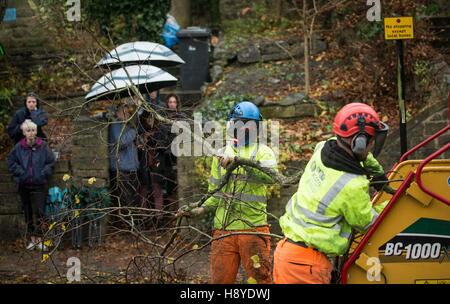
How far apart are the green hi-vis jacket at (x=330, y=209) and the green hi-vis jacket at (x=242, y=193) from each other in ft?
4.60

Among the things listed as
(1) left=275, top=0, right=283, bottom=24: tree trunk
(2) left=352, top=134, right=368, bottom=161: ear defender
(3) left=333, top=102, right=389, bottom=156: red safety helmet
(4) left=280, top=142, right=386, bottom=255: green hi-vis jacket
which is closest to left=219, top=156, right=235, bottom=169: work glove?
→ (4) left=280, top=142, right=386, bottom=255: green hi-vis jacket

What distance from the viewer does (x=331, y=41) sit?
571 inches

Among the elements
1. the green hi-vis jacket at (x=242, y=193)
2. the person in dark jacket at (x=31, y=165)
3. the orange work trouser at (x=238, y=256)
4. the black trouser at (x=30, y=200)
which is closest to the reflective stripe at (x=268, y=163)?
the green hi-vis jacket at (x=242, y=193)

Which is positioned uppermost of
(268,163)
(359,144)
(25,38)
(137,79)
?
(25,38)

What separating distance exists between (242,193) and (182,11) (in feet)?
33.3

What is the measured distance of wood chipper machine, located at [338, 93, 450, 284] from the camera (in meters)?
5.94

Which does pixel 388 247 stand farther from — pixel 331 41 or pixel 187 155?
pixel 331 41

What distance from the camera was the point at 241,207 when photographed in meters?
7.50

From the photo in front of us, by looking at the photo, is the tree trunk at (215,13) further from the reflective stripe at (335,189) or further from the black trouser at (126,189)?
the reflective stripe at (335,189)

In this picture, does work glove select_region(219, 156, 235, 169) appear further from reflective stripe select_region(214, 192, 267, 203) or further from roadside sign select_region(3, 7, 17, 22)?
roadside sign select_region(3, 7, 17, 22)

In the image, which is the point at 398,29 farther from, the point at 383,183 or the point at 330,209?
the point at 330,209

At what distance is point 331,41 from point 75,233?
604 cm

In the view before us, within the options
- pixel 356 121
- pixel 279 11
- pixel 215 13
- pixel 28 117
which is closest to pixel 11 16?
pixel 215 13

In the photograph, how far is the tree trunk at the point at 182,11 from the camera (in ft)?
54.8
